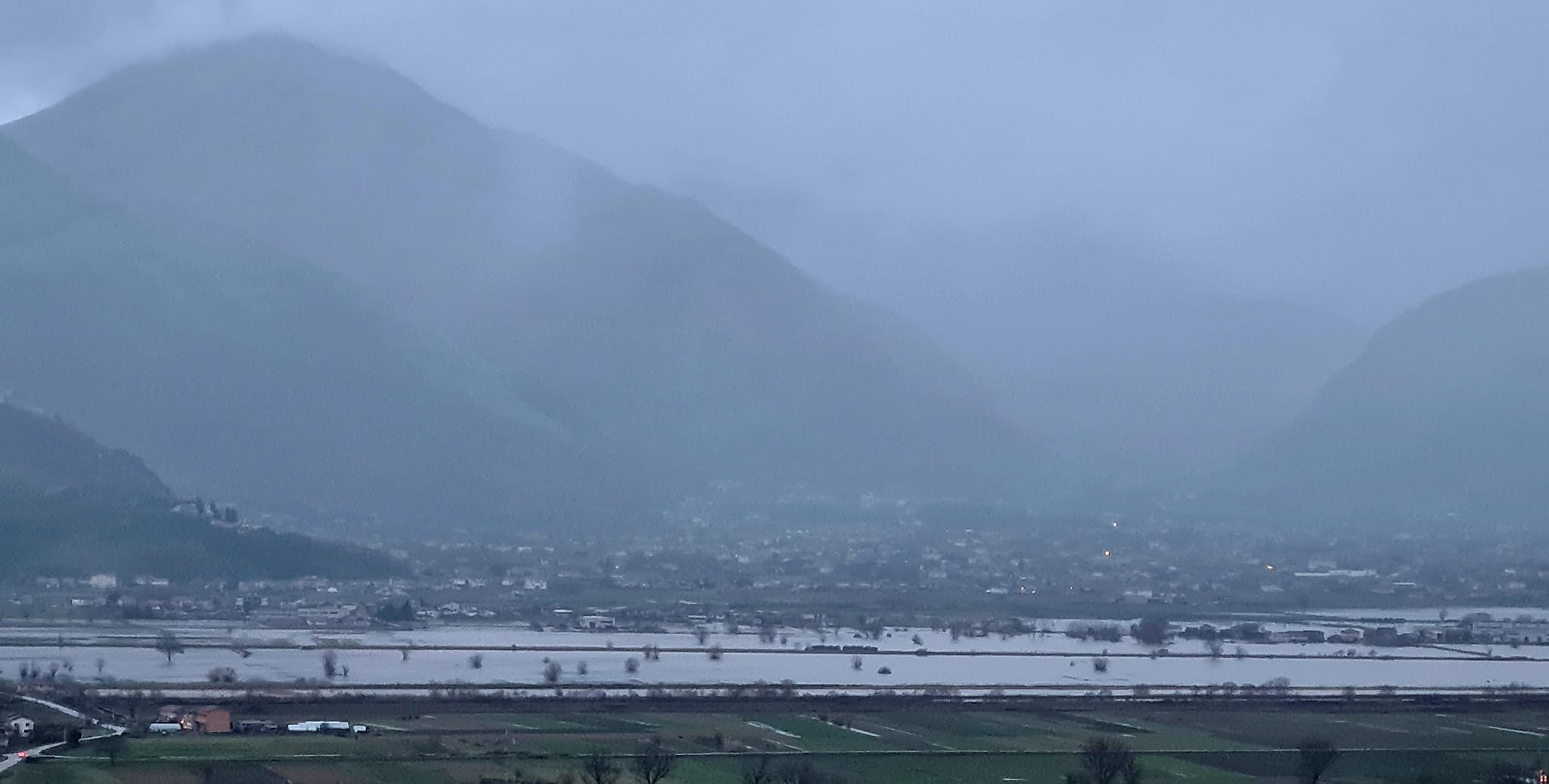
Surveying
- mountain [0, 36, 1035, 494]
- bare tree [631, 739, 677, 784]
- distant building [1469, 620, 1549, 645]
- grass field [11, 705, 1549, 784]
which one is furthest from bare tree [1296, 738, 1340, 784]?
mountain [0, 36, 1035, 494]

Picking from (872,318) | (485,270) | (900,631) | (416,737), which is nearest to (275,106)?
(485,270)

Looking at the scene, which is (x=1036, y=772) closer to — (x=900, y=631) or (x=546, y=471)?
(x=900, y=631)

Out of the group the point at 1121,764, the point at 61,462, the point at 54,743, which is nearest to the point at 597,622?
the point at 54,743

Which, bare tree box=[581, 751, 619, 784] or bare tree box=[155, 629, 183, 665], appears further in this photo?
bare tree box=[155, 629, 183, 665]

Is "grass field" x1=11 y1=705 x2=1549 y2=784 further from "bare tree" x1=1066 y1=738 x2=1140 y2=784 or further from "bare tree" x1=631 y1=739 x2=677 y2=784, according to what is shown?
"bare tree" x1=1066 y1=738 x2=1140 y2=784

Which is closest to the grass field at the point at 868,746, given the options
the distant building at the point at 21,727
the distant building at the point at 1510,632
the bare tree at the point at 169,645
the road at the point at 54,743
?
the road at the point at 54,743

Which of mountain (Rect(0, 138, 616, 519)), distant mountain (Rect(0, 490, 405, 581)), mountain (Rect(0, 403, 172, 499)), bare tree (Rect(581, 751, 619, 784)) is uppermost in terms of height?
mountain (Rect(0, 138, 616, 519))

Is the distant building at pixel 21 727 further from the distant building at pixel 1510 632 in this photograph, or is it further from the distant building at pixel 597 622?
the distant building at pixel 1510 632
